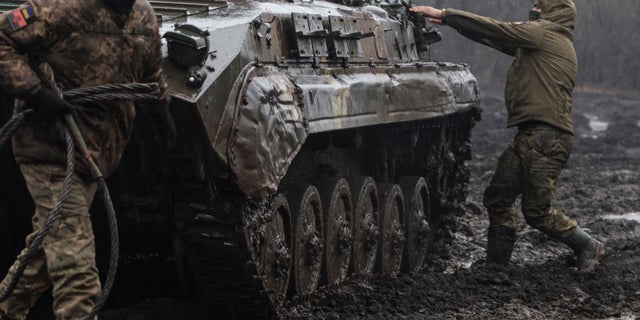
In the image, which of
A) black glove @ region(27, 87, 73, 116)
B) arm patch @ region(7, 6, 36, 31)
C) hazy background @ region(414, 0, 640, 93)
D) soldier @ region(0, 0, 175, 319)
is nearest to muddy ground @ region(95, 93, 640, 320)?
soldier @ region(0, 0, 175, 319)

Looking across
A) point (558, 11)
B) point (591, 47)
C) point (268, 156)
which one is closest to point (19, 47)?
point (268, 156)

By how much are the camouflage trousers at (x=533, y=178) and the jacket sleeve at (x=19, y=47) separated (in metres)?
4.75

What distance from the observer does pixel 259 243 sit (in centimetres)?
677

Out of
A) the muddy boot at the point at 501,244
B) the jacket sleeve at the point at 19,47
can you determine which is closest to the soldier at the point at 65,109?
the jacket sleeve at the point at 19,47

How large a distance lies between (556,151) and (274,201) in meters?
2.77

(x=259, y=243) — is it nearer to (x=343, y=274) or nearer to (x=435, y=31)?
(x=343, y=274)

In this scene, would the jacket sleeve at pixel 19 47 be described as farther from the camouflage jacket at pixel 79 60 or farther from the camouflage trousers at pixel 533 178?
the camouflage trousers at pixel 533 178

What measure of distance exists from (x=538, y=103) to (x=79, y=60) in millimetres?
4534

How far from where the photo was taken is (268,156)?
6.43m

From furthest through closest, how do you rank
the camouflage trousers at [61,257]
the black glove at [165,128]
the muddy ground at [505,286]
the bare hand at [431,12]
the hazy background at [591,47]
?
the hazy background at [591,47] → the bare hand at [431,12] → the muddy ground at [505,286] → the black glove at [165,128] → the camouflage trousers at [61,257]

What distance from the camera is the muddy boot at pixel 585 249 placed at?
9312 mm

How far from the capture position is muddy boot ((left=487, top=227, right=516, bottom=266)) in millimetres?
9570

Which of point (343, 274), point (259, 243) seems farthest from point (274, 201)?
point (343, 274)

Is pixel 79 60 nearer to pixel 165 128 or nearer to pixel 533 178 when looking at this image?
pixel 165 128
